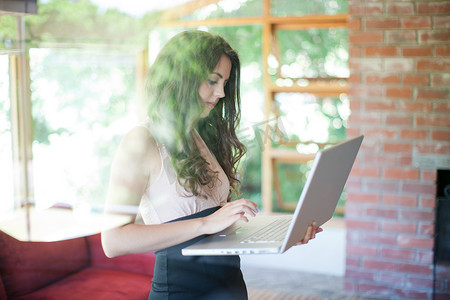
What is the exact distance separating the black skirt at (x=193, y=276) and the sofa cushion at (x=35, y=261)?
63 centimetres

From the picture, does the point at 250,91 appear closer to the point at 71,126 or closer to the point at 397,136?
the point at 397,136

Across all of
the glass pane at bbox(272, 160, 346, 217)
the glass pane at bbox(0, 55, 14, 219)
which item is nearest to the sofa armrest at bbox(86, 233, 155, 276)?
the glass pane at bbox(0, 55, 14, 219)

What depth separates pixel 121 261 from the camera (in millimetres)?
1902

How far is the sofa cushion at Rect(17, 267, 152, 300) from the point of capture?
1.70 meters

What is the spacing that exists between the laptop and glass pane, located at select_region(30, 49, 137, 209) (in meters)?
0.67

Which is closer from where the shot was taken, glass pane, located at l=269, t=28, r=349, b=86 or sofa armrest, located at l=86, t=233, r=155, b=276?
sofa armrest, located at l=86, t=233, r=155, b=276

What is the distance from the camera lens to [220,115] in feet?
4.32

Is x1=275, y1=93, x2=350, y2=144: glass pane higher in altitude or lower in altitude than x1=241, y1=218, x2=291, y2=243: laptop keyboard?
higher

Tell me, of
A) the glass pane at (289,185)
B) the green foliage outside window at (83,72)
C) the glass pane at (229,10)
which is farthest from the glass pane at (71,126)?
the glass pane at (289,185)

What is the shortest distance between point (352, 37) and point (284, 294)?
1264mm

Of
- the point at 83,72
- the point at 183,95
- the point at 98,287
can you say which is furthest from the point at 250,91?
the point at 183,95

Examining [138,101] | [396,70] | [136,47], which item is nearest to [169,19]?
[136,47]

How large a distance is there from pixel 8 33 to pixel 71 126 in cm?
35

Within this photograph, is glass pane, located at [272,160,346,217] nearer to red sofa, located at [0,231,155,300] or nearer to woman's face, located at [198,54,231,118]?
red sofa, located at [0,231,155,300]
